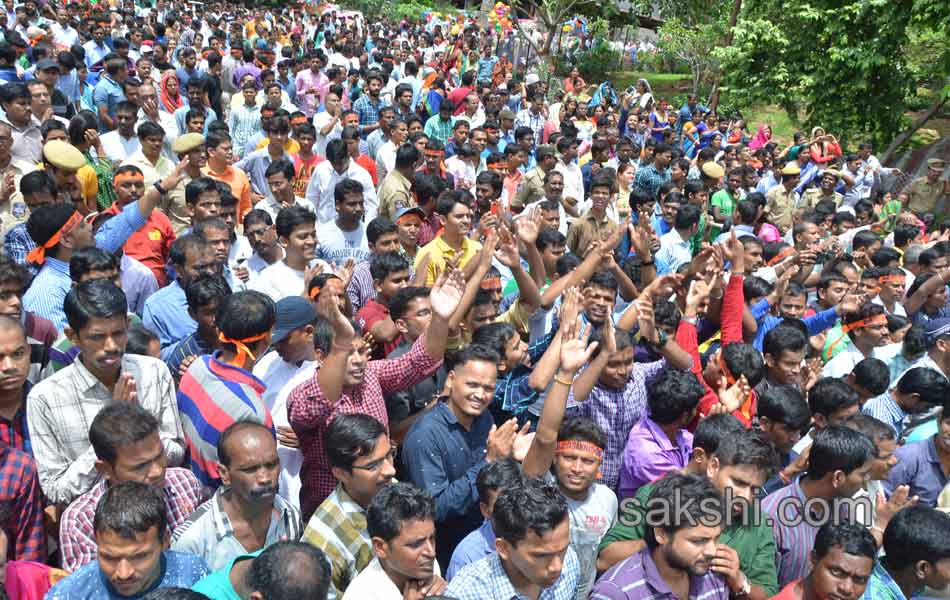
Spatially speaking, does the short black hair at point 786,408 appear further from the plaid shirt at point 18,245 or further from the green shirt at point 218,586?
the plaid shirt at point 18,245

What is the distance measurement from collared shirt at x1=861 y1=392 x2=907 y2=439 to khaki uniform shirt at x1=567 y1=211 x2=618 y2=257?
2908 mm

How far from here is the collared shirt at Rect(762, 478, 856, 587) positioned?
3475mm

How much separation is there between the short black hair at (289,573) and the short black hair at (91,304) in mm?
1446

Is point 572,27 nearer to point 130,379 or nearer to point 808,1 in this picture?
point 808,1

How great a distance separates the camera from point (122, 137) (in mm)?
7391

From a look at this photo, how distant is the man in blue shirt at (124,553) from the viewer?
2500 mm

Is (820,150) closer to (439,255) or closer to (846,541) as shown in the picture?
(439,255)

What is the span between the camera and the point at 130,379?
327 cm

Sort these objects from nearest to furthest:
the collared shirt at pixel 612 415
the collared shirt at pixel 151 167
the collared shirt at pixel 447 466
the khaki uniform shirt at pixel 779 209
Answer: the collared shirt at pixel 447 466
the collared shirt at pixel 612 415
the collared shirt at pixel 151 167
the khaki uniform shirt at pixel 779 209

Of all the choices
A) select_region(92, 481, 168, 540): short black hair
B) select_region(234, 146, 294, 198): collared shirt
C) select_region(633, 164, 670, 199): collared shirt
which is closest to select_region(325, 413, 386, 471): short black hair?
select_region(92, 481, 168, 540): short black hair

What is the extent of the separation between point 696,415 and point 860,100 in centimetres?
1556

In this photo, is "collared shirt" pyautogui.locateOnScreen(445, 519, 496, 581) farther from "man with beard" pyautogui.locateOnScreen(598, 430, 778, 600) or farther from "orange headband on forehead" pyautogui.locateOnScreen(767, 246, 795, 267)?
"orange headband on forehead" pyautogui.locateOnScreen(767, 246, 795, 267)

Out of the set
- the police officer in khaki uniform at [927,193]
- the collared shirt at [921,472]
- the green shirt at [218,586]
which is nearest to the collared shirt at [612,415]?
Answer: the collared shirt at [921,472]

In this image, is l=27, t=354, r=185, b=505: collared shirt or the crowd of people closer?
the crowd of people
